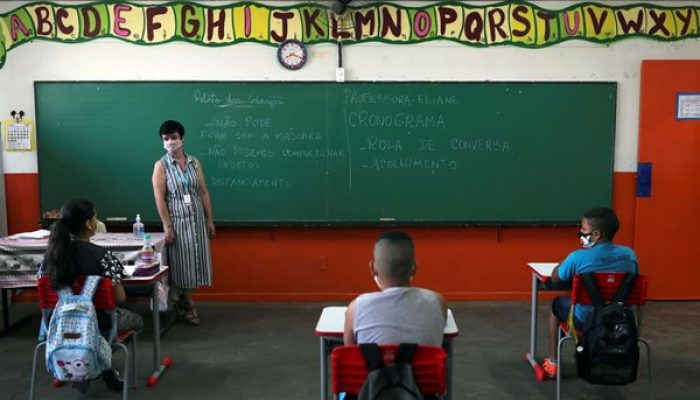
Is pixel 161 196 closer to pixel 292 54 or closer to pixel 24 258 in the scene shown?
pixel 24 258

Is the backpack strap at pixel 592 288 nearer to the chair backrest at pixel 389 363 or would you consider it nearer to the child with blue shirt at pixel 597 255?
the child with blue shirt at pixel 597 255

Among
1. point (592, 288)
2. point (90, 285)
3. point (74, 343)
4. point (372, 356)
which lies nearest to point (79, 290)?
point (90, 285)

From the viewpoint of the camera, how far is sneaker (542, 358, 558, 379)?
11.4 feet

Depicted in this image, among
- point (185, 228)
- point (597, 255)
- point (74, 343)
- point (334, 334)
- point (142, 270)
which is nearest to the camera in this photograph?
point (334, 334)

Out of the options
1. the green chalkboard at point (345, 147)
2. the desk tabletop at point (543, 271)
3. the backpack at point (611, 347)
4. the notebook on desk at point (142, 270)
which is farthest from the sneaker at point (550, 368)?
the notebook on desk at point (142, 270)

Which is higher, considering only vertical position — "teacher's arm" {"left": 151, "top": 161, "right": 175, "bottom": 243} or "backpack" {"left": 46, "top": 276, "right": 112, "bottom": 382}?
"teacher's arm" {"left": 151, "top": 161, "right": 175, "bottom": 243}

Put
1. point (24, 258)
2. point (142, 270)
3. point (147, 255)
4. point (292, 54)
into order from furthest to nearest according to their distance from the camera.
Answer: point (292, 54) < point (24, 258) < point (147, 255) < point (142, 270)

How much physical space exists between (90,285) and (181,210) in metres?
1.56

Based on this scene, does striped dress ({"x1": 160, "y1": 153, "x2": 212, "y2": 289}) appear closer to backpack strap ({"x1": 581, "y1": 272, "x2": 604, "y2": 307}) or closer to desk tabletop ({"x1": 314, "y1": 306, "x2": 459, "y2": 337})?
desk tabletop ({"x1": 314, "y1": 306, "x2": 459, "y2": 337})

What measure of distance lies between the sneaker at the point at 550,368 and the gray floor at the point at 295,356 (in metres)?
0.07

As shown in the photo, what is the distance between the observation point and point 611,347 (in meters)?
2.70

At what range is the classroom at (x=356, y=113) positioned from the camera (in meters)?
4.88

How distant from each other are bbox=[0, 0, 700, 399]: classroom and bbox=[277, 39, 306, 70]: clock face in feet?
0.04

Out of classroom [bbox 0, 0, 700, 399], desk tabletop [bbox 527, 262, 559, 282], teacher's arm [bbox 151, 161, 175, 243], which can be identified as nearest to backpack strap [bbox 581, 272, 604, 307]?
desk tabletop [bbox 527, 262, 559, 282]
